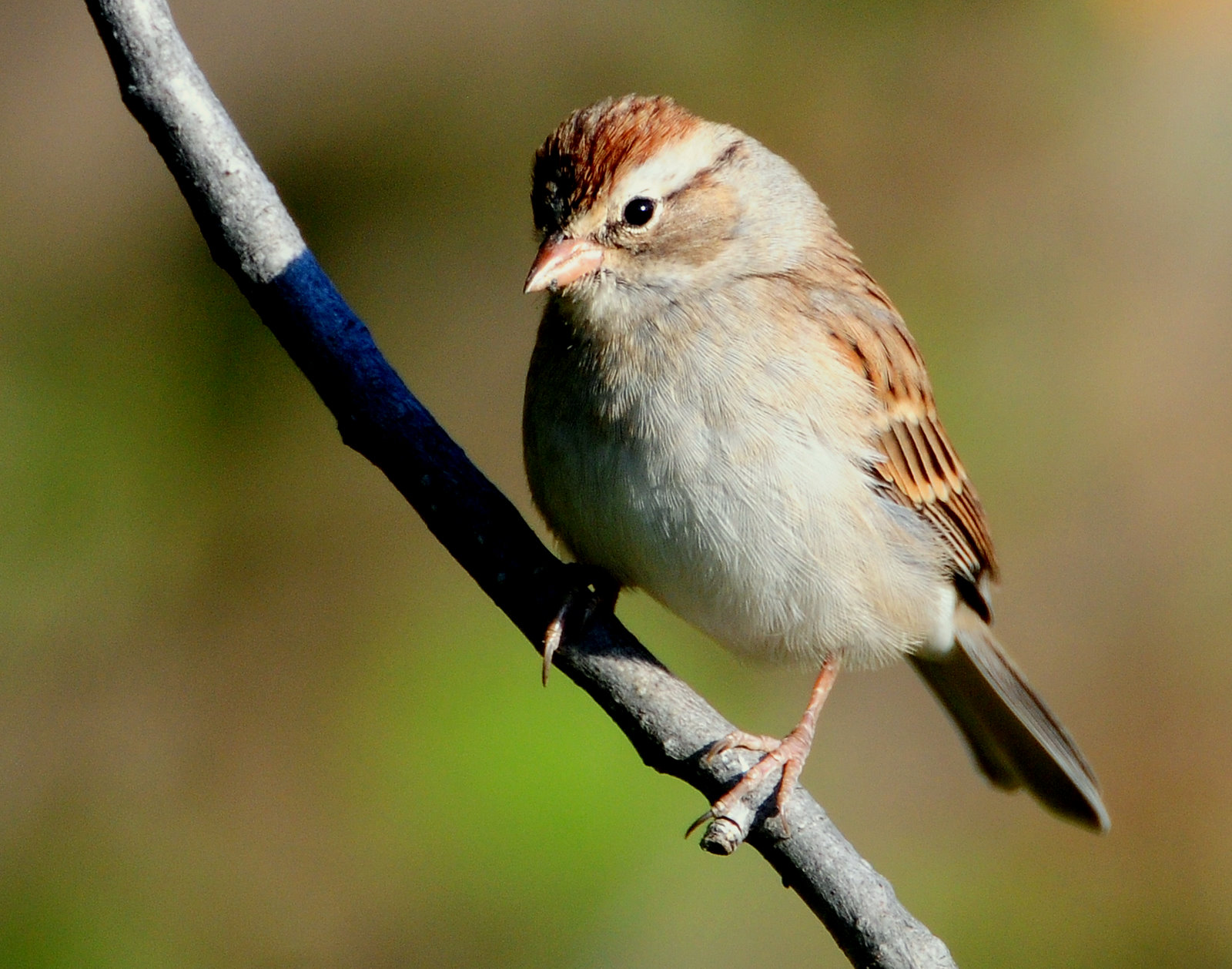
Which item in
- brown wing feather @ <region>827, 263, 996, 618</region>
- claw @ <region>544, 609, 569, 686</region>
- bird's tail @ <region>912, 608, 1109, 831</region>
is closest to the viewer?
claw @ <region>544, 609, 569, 686</region>

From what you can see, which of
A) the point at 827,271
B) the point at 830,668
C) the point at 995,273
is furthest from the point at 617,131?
the point at 995,273

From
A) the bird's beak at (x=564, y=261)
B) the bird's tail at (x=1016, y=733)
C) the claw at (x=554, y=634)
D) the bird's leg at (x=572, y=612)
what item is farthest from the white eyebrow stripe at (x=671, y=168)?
the bird's tail at (x=1016, y=733)

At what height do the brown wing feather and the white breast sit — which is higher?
the brown wing feather

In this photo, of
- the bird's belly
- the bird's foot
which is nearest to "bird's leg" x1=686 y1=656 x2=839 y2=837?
the bird's foot

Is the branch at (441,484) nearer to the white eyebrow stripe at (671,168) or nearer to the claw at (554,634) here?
the claw at (554,634)

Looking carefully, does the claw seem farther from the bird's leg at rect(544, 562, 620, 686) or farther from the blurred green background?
the blurred green background

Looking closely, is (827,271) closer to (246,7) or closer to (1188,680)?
(1188,680)
